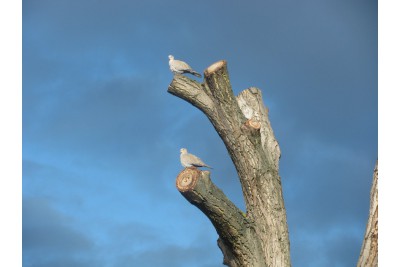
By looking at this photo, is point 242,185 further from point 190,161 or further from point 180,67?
point 180,67

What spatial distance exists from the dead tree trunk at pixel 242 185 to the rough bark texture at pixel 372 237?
1610mm

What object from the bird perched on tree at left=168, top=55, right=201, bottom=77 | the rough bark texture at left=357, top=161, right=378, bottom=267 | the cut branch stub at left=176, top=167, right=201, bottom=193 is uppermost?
the bird perched on tree at left=168, top=55, right=201, bottom=77

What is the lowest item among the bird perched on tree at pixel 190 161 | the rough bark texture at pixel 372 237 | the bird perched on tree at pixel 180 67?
the rough bark texture at pixel 372 237

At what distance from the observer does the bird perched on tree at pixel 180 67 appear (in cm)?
1084

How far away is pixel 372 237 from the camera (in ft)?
25.1

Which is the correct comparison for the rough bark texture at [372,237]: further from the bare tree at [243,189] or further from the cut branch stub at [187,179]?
the cut branch stub at [187,179]

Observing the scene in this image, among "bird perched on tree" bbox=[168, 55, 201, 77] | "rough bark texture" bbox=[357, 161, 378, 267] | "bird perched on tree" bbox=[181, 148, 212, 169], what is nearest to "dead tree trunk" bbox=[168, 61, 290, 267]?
"bird perched on tree" bbox=[181, 148, 212, 169]

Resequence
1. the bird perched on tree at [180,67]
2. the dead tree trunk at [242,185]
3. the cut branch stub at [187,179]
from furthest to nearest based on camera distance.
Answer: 1. the bird perched on tree at [180,67]
2. the dead tree trunk at [242,185]
3. the cut branch stub at [187,179]

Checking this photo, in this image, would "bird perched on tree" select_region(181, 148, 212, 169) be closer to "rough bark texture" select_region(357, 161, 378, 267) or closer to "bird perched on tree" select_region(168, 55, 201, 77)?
"bird perched on tree" select_region(168, 55, 201, 77)

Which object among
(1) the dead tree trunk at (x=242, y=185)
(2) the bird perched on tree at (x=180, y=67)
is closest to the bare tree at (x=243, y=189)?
(1) the dead tree trunk at (x=242, y=185)

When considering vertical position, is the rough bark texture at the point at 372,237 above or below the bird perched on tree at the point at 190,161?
below

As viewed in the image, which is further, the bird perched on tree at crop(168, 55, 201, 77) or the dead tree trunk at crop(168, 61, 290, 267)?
the bird perched on tree at crop(168, 55, 201, 77)

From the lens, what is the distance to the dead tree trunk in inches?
324

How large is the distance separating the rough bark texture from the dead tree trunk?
1.61 meters
